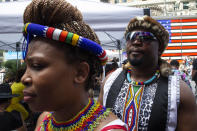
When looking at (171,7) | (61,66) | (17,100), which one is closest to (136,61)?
(61,66)

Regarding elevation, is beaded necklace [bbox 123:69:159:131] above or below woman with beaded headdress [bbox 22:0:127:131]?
below

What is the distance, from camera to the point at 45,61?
0.97 meters

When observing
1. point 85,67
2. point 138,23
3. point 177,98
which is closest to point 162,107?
point 177,98

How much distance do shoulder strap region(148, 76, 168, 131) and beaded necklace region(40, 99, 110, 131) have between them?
2.25 ft

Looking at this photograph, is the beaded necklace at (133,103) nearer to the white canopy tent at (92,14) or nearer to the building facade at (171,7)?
the white canopy tent at (92,14)

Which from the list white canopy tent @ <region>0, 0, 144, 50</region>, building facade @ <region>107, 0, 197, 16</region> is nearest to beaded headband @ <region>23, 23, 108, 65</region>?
white canopy tent @ <region>0, 0, 144, 50</region>

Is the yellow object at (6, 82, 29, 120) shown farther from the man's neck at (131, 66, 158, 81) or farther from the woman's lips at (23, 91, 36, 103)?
the man's neck at (131, 66, 158, 81)

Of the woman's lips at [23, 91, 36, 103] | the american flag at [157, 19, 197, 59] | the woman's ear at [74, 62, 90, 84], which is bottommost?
the american flag at [157, 19, 197, 59]

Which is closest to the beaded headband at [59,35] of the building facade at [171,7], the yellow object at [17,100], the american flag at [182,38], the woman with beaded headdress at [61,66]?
the woman with beaded headdress at [61,66]

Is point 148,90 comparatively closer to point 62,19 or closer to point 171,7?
point 62,19

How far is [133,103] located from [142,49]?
1.54 ft

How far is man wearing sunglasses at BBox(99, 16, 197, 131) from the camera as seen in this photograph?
1.70 metres

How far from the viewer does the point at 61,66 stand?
986 mm

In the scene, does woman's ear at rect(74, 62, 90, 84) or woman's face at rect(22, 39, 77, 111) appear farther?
woman's ear at rect(74, 62, 90, 84)
